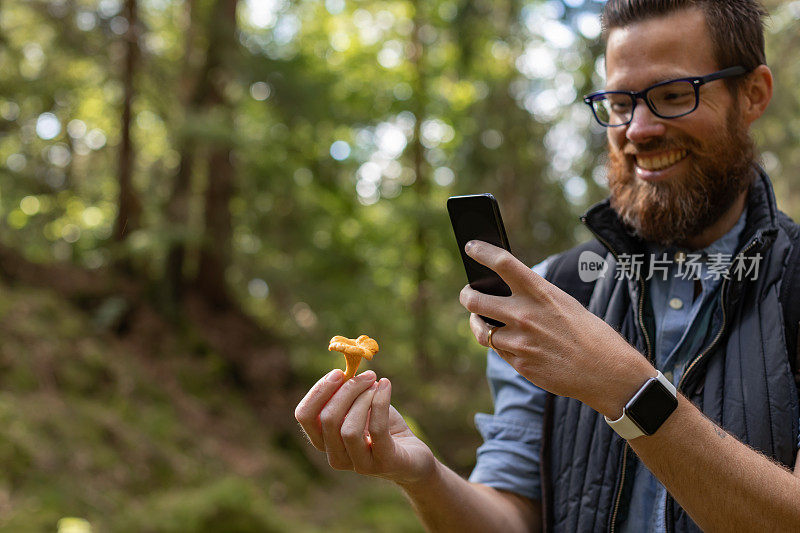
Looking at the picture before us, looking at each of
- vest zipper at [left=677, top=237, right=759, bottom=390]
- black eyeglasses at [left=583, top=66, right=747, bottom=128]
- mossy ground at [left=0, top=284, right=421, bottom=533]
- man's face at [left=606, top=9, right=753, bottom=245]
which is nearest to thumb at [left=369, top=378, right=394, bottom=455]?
vest zipper at [left=677, top=237, right=759, bottom=390]

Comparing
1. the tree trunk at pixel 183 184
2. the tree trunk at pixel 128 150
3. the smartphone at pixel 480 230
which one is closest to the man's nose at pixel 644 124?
the smartphone at pixel 480 230

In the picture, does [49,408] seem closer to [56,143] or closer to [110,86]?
[110,86]

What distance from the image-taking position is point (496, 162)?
34.7 ft

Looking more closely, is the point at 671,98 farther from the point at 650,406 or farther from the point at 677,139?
the point at 650,406

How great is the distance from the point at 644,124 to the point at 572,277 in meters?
0.51

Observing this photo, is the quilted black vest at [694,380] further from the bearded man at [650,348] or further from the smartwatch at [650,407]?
the smartwatch at [650,407]

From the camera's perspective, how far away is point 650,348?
6.08ft

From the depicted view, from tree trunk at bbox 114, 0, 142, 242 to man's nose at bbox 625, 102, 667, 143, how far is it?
835cm

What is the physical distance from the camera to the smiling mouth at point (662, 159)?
1.94m

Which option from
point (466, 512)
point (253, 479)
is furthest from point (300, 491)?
→ point (466, 512)

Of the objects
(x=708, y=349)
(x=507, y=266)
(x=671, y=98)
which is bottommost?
(x=708, y=349)

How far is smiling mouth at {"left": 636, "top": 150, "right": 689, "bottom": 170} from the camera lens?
76.2 inches

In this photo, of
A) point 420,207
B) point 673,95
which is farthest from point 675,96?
point 420,207

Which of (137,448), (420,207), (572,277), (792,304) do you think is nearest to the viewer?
(792,304)
